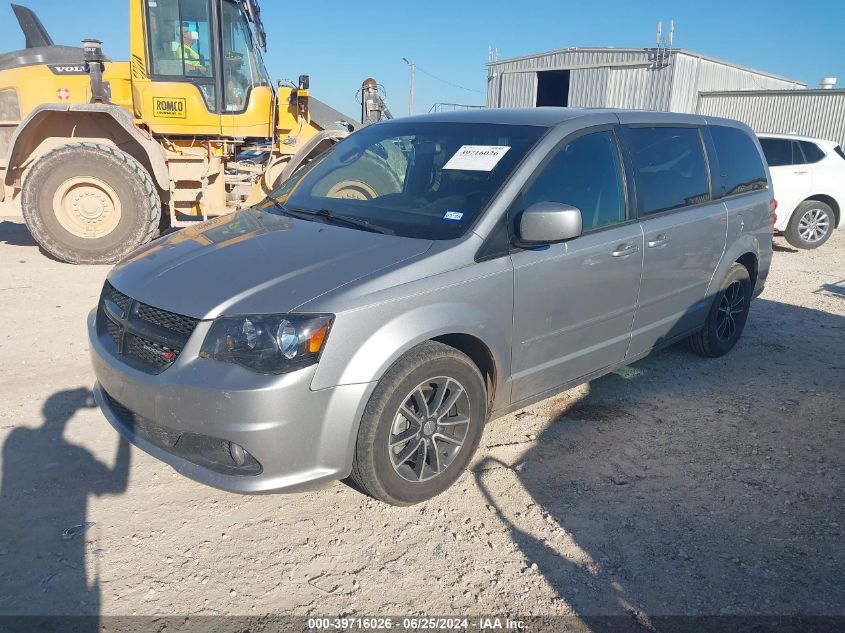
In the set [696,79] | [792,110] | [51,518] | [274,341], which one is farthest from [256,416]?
[696,79]

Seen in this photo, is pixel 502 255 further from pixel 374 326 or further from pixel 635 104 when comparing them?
pixel 635 104

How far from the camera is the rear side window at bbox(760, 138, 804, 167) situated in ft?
31.9

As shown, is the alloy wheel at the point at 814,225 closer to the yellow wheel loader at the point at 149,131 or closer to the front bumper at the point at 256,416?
the yellow wheel loader at the point at 149,131

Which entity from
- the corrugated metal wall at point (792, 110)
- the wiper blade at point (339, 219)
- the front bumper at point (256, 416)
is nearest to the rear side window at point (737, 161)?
the wiper blade at point (339, 219)

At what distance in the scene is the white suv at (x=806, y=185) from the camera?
962 cm

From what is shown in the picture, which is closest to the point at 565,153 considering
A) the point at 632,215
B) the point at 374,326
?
the point at 632,215

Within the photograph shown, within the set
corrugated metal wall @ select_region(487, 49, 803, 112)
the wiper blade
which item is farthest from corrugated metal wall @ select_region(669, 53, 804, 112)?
the wiper blade

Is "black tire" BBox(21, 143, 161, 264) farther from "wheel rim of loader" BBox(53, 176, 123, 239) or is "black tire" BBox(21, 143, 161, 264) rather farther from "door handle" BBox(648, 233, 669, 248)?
"door handle" BBox(648, 233, 669, 248)

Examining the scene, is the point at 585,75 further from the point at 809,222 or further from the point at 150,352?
the point at 150,352

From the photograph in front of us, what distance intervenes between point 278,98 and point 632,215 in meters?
6.35

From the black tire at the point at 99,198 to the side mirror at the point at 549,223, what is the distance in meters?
A: 5.94

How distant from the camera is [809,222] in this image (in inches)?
390

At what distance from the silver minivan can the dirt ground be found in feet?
1.10

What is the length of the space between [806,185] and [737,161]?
600cm
